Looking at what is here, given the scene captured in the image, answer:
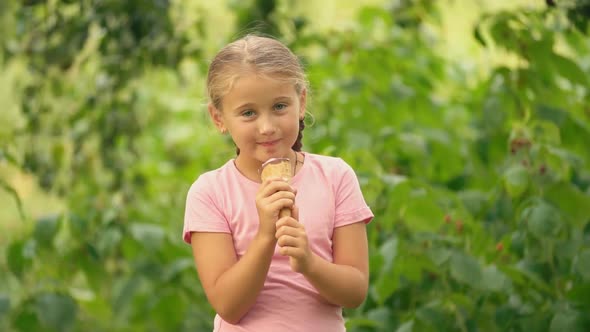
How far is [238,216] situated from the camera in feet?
6.62

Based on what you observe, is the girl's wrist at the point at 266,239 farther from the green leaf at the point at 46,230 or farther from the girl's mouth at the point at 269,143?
the green leaf at the point at 46,230

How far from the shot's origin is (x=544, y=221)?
2.75m

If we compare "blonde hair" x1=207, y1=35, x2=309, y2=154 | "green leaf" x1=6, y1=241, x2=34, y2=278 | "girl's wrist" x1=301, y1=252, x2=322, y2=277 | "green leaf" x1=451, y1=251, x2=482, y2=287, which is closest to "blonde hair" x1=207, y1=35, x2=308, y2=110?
"blonde hair" x1=207, y1=35, x2=309, y2=154

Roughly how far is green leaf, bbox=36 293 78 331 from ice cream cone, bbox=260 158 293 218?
1573mm

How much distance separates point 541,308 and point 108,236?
1618 millimetres

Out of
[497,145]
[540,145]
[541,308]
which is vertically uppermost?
[540,145]

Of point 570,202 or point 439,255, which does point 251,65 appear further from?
point 570,202

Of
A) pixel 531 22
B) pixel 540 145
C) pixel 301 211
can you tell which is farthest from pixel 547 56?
pixel 301 211

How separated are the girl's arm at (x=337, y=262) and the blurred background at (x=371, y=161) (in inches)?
17.8

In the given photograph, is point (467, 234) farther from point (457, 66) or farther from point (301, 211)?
point (457, 66)

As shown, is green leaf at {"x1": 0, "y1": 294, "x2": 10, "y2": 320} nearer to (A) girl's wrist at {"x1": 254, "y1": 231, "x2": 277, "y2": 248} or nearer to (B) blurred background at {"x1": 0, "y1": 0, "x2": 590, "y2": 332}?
(B) blurred background at {"x1": 0, "y1": 0, "x2": 590, "y2": 332}

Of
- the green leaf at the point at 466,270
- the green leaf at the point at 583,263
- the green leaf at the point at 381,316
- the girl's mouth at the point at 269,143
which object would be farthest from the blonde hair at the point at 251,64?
the green leaf at the point at 381,316

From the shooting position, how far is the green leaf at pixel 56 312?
3279 mm

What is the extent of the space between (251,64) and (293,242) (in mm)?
377
